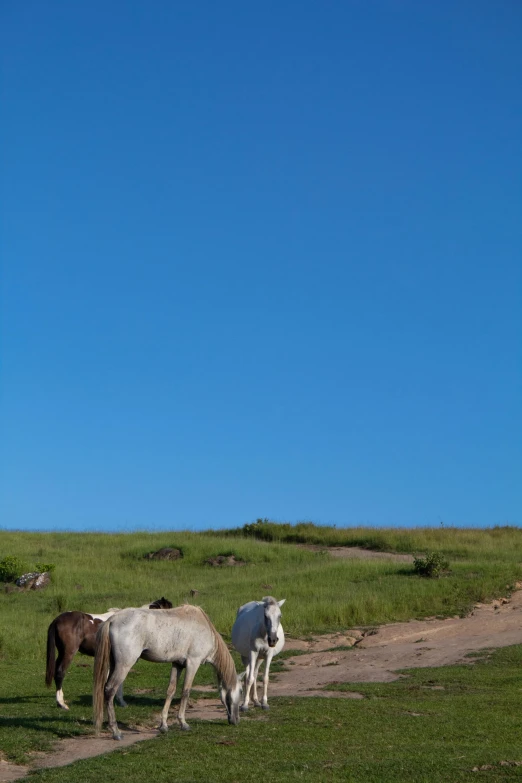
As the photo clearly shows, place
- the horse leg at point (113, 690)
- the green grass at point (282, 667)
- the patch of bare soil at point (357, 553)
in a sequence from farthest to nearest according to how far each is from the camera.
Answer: the patch of bare soil at point (357, 553)
the horse leg at point (113, 690)
the green grass at point (282, 667)

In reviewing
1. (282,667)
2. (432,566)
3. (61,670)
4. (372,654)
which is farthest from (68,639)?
(432,566)

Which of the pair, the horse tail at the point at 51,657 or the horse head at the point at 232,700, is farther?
the horse tail at the point at 51,657

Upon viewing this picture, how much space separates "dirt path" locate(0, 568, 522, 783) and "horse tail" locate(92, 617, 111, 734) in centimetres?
47

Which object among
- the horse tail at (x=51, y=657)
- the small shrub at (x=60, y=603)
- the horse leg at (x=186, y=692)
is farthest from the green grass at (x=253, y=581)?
the horse leg at (x=186, y=692)

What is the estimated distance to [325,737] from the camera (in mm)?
12562

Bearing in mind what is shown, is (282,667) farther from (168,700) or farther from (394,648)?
(168,700)

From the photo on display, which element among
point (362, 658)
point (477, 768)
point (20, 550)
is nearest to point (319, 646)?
point (362, 658)

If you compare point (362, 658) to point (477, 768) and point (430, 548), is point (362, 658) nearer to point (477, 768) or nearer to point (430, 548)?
point (477, 768)

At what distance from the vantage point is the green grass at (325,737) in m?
10.6

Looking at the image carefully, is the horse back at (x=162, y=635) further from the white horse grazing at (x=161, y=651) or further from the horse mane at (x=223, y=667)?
the horse mane at (x=223, y=667)

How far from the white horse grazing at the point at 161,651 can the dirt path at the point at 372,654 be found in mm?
669

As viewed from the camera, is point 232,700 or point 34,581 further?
point 34,581

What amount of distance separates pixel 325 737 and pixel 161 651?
286 centimetres

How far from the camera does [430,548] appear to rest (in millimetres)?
42562
